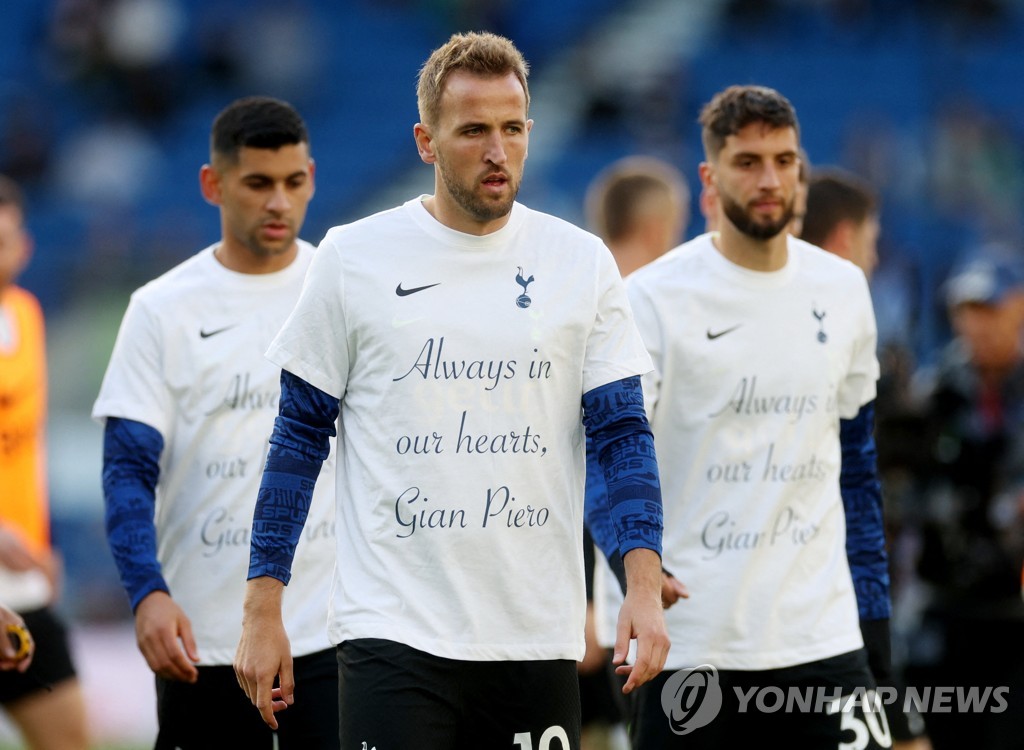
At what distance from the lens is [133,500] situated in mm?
5348

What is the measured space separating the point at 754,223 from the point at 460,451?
1.66 meters

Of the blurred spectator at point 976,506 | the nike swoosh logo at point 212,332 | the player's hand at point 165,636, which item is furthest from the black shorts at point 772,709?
the blurred spectator at point 976,506

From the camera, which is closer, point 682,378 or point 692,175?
point 682,378

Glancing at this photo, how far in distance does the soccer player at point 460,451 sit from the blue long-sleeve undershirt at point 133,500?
1.17 m

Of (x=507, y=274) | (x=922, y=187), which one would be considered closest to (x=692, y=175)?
(x=922, y=187)

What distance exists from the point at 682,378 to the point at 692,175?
14.4 metres

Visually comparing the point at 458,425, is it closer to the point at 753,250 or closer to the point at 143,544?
the point at 143,544

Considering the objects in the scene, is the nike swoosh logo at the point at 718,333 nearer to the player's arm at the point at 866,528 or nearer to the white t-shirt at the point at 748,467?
the white t-shirt at the point at 748,467

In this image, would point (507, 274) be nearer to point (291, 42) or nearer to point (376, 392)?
point (376, 392)

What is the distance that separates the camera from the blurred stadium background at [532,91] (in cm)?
1888

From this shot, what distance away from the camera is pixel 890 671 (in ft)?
18.7

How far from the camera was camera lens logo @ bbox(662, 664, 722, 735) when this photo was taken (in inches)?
204

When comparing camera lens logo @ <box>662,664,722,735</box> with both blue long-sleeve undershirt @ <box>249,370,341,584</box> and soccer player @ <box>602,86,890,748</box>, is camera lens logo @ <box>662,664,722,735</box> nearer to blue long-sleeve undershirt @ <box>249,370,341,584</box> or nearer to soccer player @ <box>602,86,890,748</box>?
soccer player @ <box>602,86,890,748</box>

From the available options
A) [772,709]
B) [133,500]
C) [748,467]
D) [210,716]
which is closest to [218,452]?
[133,500]
